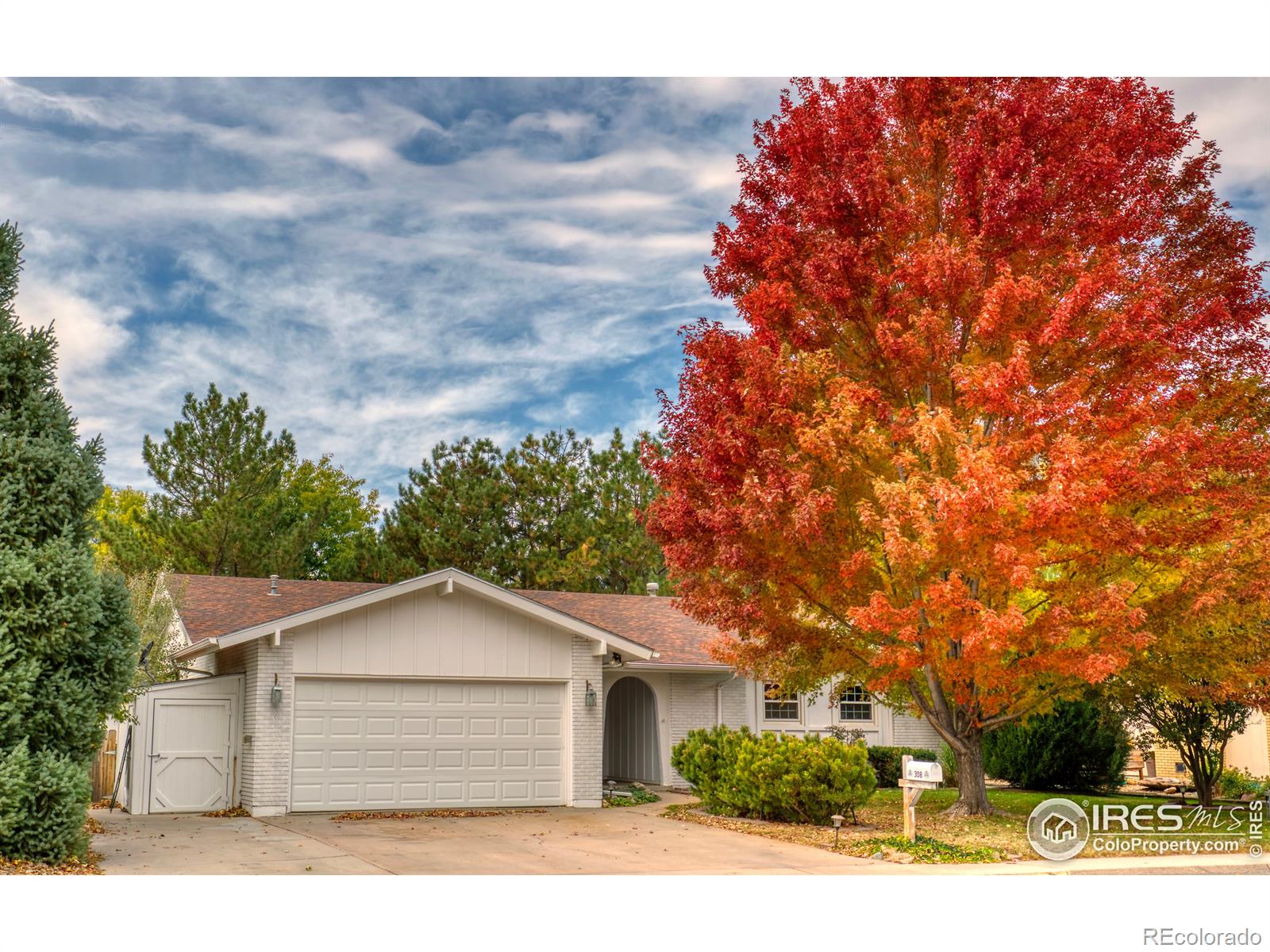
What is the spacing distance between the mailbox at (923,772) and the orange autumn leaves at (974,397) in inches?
43.8

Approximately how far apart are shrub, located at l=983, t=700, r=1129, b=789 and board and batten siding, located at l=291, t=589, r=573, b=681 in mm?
9200

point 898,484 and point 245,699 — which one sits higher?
point 898,484

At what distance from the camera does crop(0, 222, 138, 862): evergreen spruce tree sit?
9.73 metres

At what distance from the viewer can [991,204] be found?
12.8m

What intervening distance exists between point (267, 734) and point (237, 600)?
4.95 metres

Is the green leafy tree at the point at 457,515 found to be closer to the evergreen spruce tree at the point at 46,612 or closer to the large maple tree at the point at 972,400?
the large maple tree at the point at 972,400

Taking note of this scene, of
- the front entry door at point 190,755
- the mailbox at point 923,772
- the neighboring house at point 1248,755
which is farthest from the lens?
the neighboring house at point 1248,755

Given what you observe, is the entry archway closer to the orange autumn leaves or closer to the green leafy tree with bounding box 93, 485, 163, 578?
the orange autumn leaves

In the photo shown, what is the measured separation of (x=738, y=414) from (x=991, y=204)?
12.7 ft

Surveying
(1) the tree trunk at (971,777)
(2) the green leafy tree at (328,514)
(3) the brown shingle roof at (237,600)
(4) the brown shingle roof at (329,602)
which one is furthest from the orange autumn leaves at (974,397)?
(2) the green leafy tree at (328,514)

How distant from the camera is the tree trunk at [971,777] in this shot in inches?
557

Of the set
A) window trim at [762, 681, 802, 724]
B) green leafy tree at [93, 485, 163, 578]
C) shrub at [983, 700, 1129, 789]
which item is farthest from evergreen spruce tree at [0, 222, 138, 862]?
shrub at [983, 700, 1129, 789]
